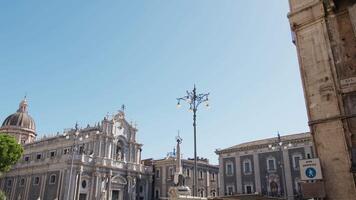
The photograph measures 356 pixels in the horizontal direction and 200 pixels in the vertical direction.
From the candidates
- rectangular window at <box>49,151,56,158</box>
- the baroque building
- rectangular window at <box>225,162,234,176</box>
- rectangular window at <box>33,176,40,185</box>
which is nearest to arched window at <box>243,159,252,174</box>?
rectangular window at <box>225,162,234,176</box>

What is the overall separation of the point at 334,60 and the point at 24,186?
145 feet

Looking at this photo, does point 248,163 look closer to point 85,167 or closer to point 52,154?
point 85,167

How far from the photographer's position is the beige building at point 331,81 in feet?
26.1

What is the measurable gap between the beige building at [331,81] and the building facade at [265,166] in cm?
2667

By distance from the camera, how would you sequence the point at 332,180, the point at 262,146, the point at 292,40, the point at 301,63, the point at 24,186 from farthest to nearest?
the point at 24,186 → the point at 262,146 → the point at 292,40 → the point at 301,63 → the point at 332,180

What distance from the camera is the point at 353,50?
28.6 ft

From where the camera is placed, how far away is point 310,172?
325 inches

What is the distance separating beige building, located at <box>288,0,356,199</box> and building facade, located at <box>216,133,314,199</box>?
2667cm

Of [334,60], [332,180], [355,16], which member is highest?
[355,16]

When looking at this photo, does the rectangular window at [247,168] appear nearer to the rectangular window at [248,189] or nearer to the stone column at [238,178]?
the stone column at [238,178]

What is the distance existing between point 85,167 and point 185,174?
594 inches

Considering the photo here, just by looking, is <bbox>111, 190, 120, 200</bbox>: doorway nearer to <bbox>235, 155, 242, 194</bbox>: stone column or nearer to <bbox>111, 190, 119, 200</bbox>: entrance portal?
<bbox>111, 190, 119, 200</bbox>: entrance portal

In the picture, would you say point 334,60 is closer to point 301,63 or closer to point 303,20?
point 301,63

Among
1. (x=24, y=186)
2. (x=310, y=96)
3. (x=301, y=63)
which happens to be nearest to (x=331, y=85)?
(x=310, y=96)
